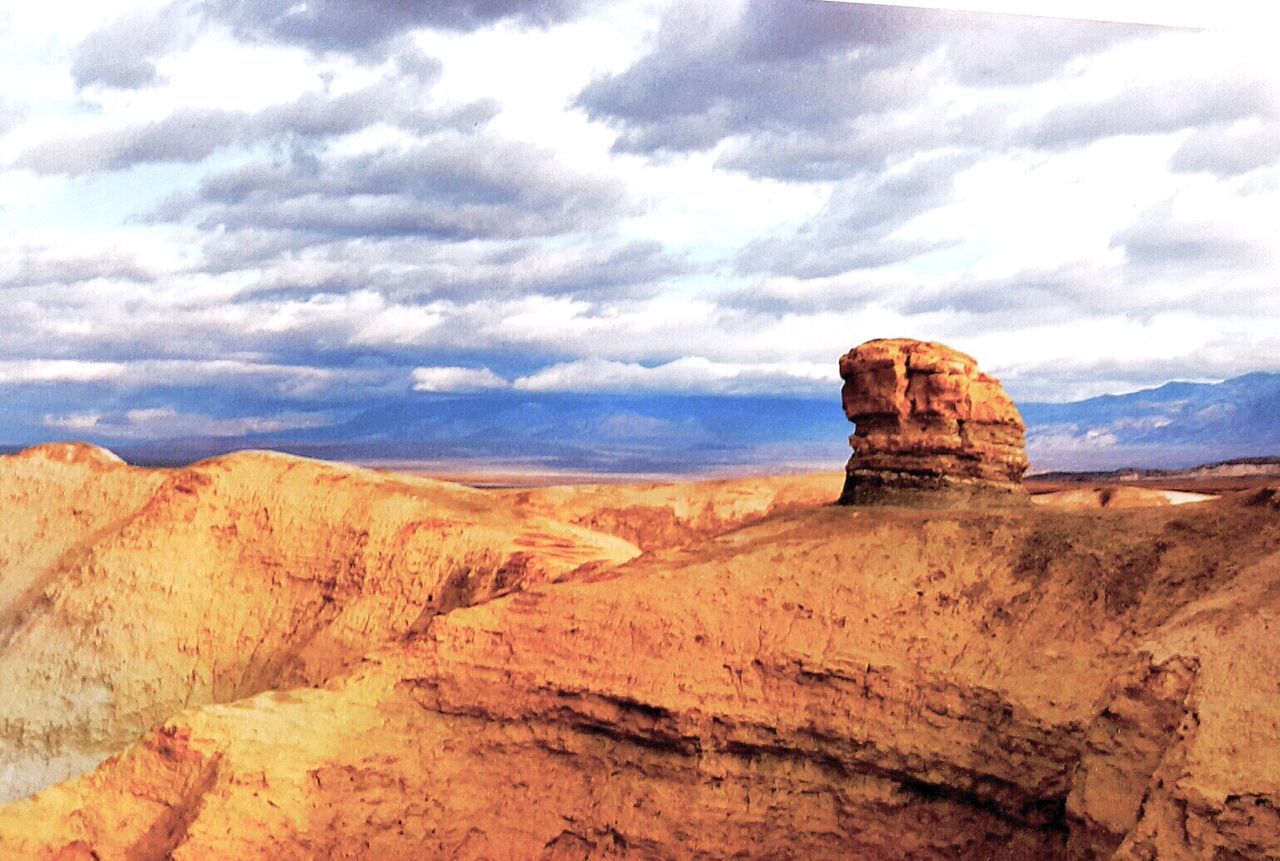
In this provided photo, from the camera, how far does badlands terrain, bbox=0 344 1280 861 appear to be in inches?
196

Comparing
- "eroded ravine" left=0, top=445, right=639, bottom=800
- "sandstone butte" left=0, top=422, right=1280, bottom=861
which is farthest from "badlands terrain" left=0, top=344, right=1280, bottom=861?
"eroded ravine" left=0, top=445, right=639, bottom=800

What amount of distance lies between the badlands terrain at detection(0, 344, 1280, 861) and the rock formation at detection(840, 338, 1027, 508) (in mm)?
33

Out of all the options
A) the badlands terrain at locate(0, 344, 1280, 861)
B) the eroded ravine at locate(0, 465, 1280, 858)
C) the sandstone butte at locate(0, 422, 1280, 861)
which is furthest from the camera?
the eroded ravine at locate(0, 465, 1280, 858)

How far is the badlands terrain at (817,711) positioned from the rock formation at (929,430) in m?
0.03

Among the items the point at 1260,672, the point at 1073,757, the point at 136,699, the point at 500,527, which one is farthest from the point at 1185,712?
Result: the point at 136,699

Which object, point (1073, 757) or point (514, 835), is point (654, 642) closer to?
point (514, 835)

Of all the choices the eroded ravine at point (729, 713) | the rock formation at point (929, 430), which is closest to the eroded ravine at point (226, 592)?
the rock formation at point (929, 430)

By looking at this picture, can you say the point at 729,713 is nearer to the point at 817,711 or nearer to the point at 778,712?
the point at 778,712

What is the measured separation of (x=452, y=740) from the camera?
8.89m

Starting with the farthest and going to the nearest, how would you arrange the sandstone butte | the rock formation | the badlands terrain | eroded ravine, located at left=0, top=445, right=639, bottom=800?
1. eroded ravine, located at left=0, top=445, right=639, bottom=800
2. the rock formation
3. the sandstone butte
4. the badlands terrain

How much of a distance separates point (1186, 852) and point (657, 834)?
4.39 meters

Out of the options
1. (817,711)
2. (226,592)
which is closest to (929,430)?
(817,711)

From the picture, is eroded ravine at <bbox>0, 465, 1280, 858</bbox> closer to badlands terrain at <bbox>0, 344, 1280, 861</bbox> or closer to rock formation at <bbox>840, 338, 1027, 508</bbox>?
badlands terrain at <bbox>0, 344, 1280, 861</bbox>

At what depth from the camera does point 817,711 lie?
775cm
